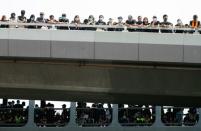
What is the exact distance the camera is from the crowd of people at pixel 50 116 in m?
37.9

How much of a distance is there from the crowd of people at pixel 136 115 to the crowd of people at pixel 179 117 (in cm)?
86

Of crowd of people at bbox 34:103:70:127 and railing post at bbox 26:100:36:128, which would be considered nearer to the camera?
crowd of people at bbox 34:103:70:127

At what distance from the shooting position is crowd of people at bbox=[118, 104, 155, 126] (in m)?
37.9

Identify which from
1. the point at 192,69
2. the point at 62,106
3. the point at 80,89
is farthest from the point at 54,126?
the point at 192,69

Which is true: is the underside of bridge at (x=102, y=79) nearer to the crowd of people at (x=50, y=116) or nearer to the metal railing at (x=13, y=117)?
the crowd of people at (x=50, y=116)

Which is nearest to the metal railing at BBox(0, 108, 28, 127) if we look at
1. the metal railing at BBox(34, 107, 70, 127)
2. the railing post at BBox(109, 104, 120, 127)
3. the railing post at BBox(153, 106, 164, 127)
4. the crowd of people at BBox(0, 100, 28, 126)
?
the crowd of people at BBox(0, 100, 28, 126)

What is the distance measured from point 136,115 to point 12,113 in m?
7.25

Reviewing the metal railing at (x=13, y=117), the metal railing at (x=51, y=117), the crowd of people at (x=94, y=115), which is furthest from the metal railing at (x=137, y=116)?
the metal railing at (x=13, y=117)

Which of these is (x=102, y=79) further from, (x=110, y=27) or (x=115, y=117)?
(x=115, y=117)

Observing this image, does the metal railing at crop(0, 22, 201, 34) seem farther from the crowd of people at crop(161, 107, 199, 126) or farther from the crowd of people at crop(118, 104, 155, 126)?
the crowd of people at crop(161, 107, 199, 126)

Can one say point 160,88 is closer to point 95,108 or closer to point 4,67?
point 4,67

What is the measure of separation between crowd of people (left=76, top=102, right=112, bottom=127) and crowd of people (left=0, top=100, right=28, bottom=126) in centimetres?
330

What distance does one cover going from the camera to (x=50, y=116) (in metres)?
38.3

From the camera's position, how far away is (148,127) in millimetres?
39312
